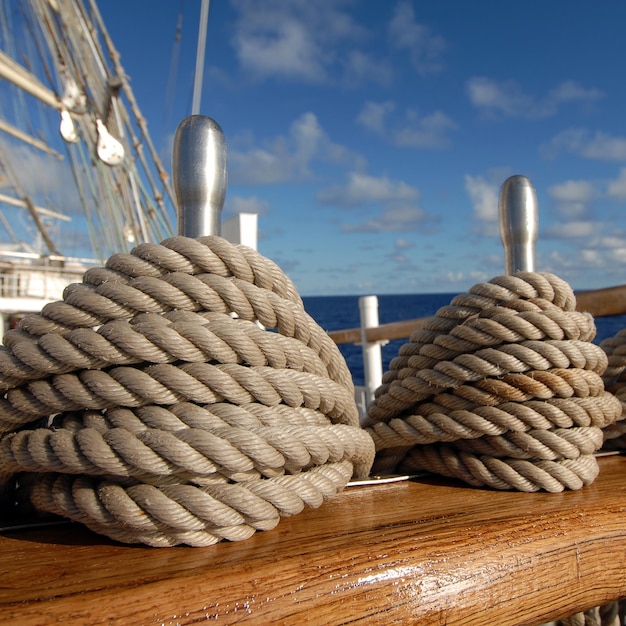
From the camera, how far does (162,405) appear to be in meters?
0.73

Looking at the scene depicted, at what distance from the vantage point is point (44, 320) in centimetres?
76

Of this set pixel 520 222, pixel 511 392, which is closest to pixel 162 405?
pixel 511 392

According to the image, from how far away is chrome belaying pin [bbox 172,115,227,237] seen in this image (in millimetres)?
869

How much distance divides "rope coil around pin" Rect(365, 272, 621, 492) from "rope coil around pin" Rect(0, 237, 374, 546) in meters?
0.32

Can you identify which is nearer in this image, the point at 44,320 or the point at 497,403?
the point at 44,320

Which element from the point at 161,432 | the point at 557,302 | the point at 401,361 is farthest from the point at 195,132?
the point at 557,302

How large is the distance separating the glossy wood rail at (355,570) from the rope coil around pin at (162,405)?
5cm

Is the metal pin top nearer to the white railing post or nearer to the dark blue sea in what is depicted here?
the dark blue sea

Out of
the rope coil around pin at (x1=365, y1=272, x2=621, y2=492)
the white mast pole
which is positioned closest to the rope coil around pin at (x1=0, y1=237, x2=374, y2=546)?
the rope coil around pin at (x1=365, y1=272, x2=621, y2=492)

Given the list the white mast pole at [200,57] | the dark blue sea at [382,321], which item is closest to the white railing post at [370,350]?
the dark blue sea at [382,321]

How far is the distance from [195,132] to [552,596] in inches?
32.7

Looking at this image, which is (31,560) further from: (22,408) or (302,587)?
(302,587)

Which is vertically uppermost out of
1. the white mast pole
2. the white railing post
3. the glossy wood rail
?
the white mast pole

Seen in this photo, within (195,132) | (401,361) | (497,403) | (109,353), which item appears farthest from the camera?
(401,361)
